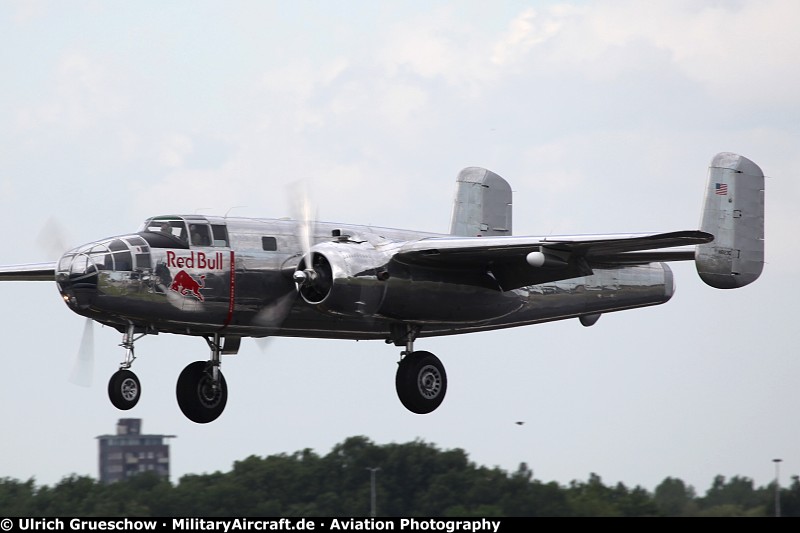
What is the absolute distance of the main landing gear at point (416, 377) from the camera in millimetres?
25453

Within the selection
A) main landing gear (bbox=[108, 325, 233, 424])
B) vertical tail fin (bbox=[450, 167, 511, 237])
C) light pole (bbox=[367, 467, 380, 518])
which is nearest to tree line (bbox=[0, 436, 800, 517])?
light pole (bbox=[367, 467, 380, 518])

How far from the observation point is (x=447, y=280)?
24875 millimetres

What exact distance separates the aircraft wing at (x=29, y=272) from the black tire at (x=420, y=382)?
685cm

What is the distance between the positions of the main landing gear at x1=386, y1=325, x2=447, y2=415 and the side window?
11.9 ft

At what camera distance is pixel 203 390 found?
2559 cm

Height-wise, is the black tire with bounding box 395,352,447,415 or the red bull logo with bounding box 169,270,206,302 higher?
the red bull logo with bounding box 169,270,206,302

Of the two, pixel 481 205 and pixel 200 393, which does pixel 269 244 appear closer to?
pixel 200 393

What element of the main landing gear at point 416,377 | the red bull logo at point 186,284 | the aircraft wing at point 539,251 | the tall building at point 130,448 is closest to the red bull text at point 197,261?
the red bull logo at point 186,284

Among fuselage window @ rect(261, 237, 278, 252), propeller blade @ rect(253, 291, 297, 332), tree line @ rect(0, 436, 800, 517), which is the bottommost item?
tree line @ rect(0, 436, 800, 517)

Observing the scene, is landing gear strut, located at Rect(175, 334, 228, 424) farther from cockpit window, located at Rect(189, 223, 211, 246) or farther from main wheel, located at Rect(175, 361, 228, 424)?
cockpit window, located at Rect(189, 223, 211, 246)

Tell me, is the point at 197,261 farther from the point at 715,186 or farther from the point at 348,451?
the point at 348,451

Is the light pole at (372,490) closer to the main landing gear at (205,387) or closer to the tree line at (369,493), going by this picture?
the tree line at (369,493)

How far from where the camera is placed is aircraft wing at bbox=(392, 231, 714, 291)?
23219 millimetres
